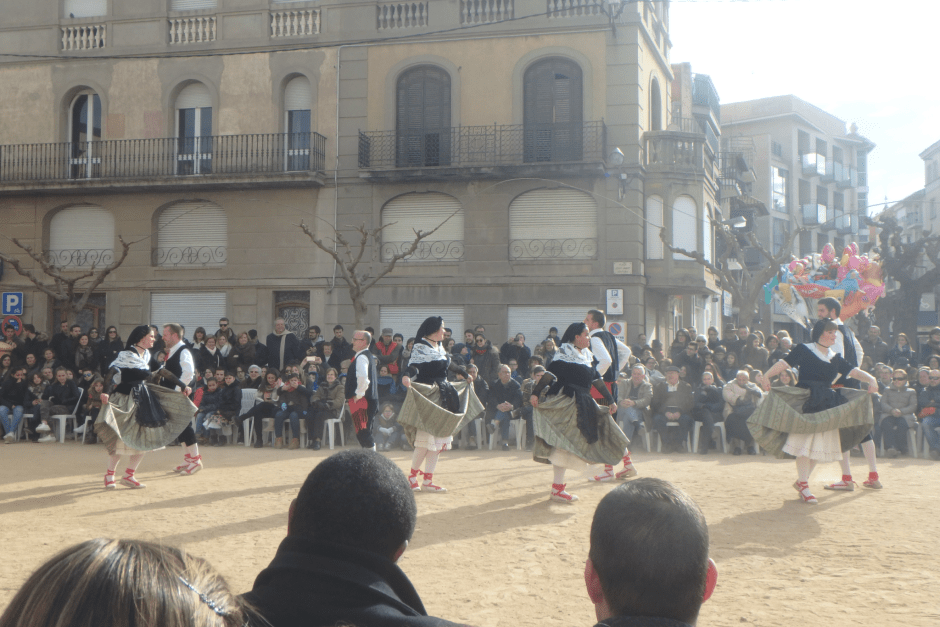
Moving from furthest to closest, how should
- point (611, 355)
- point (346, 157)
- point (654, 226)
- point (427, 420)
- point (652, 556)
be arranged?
point (346, 157)
point (654, 226)
point (611, 355)
point (427, 420)
point (652, 556)

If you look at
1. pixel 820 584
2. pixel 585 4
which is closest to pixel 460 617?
pixel 820 584

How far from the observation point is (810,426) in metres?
9.23

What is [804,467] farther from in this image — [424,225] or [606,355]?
[424,225]

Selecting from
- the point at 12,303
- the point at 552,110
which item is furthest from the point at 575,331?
the point at 12,303

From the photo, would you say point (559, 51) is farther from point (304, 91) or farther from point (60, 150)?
point (60, 150)

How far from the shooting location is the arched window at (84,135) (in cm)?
2467

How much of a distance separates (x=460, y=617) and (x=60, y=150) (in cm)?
2335

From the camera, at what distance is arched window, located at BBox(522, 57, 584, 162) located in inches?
885

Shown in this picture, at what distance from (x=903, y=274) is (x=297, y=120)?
2163 cm

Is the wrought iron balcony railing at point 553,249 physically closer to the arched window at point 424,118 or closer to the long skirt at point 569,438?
the arched window at point 424,118

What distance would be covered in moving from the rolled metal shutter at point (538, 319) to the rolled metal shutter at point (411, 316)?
1.23m

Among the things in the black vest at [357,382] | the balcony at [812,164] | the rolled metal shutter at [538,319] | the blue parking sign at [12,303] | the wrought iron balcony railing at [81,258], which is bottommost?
the black vest at [357,382]

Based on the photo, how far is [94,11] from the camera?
82.3 feet

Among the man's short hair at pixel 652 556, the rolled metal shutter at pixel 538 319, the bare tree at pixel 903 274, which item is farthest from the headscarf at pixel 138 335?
the bare tree at pixel 903 274
